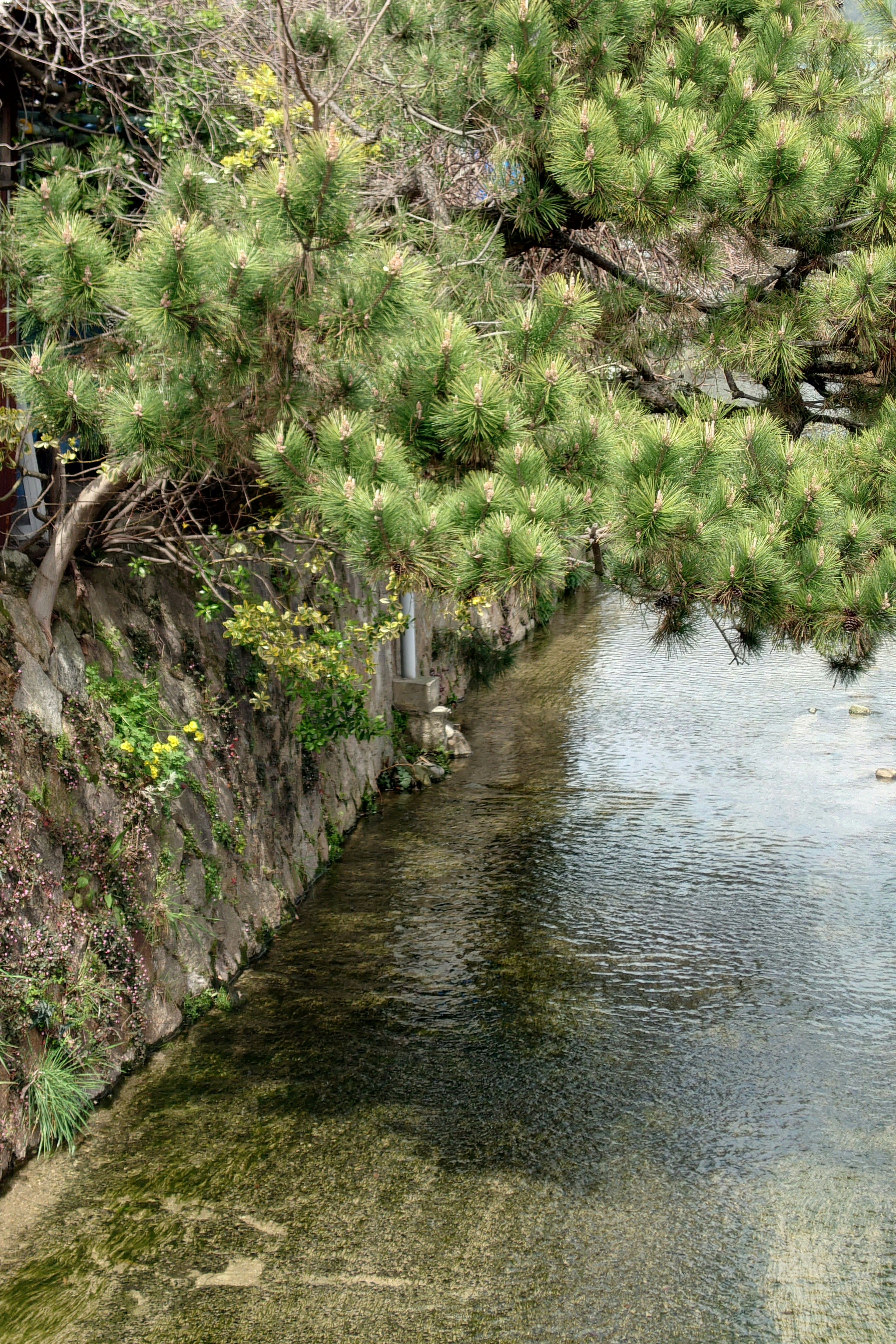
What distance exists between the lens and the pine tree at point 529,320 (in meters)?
4.33

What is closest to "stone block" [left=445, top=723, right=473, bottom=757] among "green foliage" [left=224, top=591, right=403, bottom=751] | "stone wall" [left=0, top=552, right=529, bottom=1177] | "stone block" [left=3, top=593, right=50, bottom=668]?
"green foliage" [left=224, top=591, right=403, bottom=751]

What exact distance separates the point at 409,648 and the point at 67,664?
631 centimetres

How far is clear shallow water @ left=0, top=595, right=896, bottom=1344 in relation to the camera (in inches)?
179

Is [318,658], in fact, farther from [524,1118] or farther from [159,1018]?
[524,1118]

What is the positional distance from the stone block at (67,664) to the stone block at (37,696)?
0.08 meters

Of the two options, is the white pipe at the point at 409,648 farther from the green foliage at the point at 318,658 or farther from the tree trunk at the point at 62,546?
the tree trunk at the point at 62,546

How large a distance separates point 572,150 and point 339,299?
1.37 metres

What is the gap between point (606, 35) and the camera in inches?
223

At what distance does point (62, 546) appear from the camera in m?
6.01

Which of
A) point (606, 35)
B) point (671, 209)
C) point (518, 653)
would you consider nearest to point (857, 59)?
point (606, 35)

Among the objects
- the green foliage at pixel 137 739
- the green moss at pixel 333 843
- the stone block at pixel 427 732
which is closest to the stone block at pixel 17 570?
the green foliage at pixel 137 739

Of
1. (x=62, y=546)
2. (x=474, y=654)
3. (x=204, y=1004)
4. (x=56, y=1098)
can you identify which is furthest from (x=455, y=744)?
(x=56, y=1098)

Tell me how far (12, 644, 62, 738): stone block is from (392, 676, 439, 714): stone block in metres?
6.28

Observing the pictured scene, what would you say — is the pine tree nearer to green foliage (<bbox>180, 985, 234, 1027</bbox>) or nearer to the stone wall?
the stone wall
